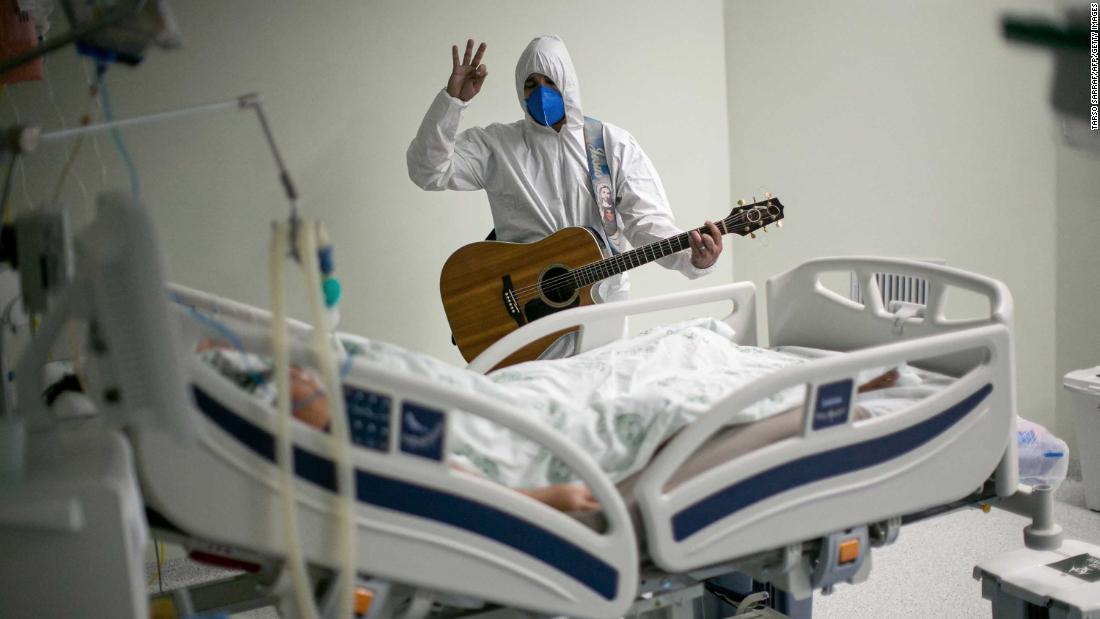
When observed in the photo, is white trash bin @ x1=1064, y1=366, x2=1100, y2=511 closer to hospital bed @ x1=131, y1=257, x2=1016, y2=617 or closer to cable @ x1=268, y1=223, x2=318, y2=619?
hospital bed @ x1=131, y1=257, x2=1016, y2=617

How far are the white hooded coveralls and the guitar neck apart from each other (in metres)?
0.13

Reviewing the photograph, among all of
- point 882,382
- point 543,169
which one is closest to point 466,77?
point 543,169

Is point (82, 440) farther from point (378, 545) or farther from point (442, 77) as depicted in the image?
point (442, 77)

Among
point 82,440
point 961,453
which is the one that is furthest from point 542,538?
point 961,453

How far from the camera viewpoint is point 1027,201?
373 centimetres

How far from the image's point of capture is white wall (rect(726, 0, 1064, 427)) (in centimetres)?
371

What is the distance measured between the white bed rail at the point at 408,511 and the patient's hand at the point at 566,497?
51mm

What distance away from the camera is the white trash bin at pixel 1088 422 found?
341cm

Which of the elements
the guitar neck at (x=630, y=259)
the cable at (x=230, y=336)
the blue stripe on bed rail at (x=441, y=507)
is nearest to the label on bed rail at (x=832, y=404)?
the blue stripe on bed rail at (x=441, y=507)

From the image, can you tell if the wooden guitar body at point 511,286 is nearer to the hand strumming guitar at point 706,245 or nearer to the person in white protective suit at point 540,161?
the person in white protective suit at point 540,161

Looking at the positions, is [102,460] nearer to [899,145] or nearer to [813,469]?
[813,469]

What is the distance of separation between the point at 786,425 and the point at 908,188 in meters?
2.50

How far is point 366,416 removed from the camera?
150 centimetres

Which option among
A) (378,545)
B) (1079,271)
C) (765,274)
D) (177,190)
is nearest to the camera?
(378,545)
